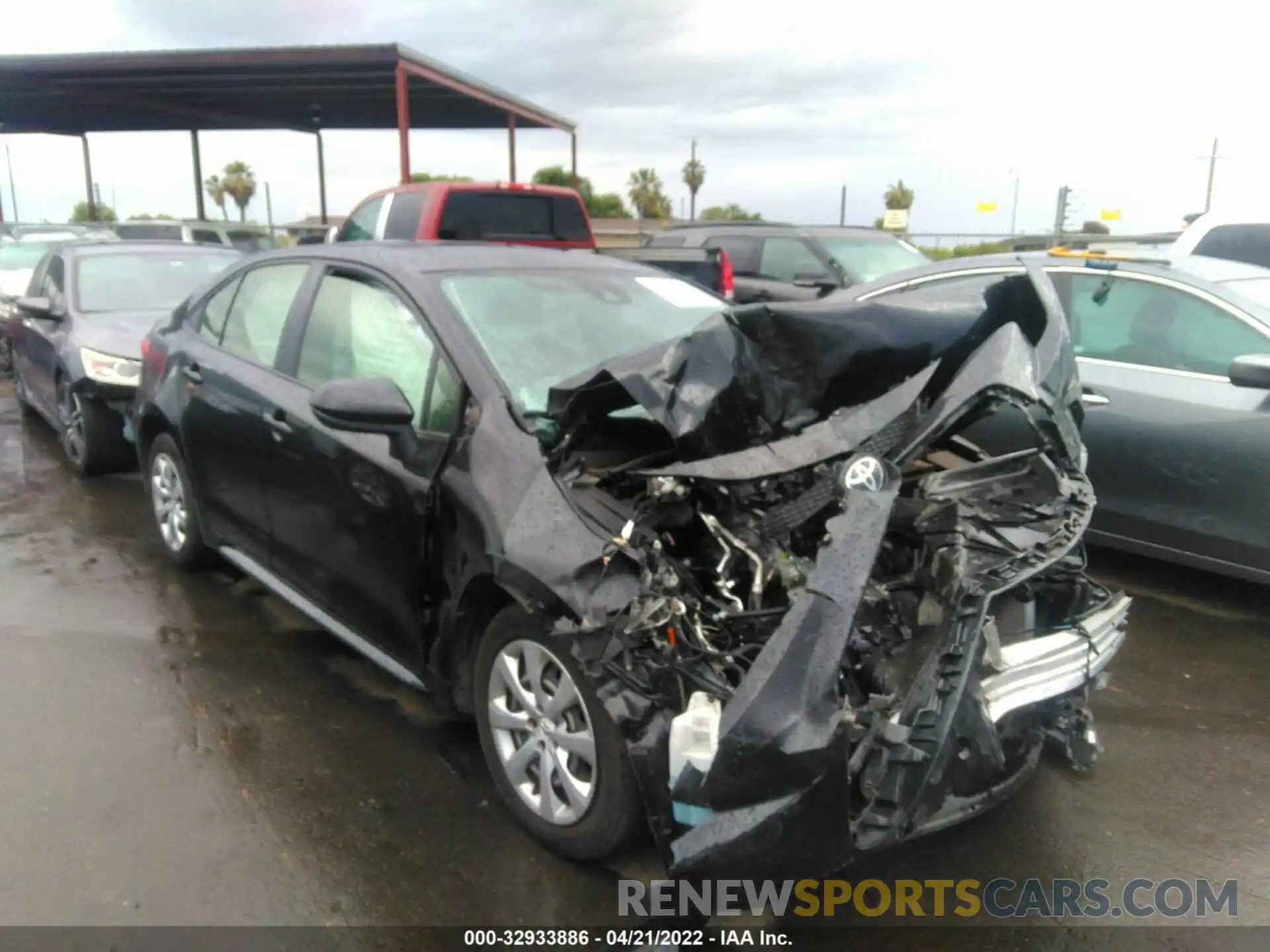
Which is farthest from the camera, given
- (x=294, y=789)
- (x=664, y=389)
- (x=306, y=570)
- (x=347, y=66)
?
(x=347, y=66)

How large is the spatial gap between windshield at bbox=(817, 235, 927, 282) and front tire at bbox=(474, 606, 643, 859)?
8.31 meters

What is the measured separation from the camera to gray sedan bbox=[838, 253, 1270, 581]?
434cm

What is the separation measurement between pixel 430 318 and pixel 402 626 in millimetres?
1045

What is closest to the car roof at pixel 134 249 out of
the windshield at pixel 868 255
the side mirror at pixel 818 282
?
the side mirror at pixel 818 282

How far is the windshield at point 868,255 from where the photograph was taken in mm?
10492

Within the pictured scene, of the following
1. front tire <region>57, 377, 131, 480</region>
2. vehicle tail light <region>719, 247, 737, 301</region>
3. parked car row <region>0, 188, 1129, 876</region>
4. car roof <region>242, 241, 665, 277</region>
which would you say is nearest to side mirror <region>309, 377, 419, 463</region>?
parked car row <region>0, 188, 1129, 876</region>

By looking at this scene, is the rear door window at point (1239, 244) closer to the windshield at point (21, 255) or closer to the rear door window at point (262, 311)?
the rear door window at point (262, 311)

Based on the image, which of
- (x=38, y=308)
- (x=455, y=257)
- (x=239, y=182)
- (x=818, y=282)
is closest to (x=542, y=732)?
(x=455, y=257)

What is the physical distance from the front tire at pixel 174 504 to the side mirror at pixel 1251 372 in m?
4.76

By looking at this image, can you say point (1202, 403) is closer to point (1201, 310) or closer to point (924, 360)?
point (1201, 310)

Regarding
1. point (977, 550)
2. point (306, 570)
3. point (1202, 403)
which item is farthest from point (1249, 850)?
point (306, 570)

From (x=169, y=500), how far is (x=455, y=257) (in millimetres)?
2325

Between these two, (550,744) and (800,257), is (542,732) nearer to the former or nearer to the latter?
(550,744)

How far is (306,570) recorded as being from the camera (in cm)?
378
